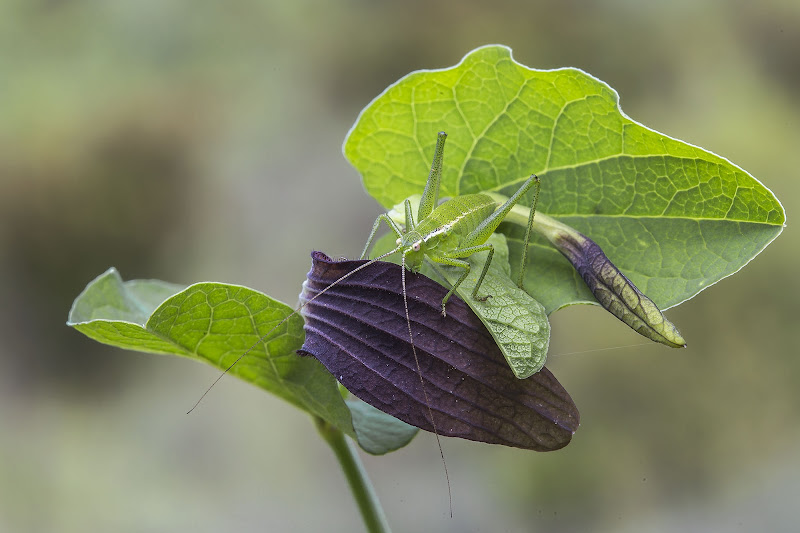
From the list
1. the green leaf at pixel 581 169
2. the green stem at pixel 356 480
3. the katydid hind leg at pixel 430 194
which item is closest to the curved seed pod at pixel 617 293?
the green leaf at pixel 581 169

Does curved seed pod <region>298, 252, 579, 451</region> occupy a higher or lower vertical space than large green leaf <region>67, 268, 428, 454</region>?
higher

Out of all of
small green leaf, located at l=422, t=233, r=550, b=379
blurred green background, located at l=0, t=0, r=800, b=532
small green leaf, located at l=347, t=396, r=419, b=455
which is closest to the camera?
small green leaf, located at l=422, t=233, r=550, b=379

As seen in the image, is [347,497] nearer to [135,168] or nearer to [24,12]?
[135,168]

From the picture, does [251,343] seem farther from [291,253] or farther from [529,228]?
[291,253]

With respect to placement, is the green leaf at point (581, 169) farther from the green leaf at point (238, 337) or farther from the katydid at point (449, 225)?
the green leaf at point (238, 337)

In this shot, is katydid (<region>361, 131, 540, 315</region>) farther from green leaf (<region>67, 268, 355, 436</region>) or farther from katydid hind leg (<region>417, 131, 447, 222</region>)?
green leaf (<region>67, 268, 355, 436</region>)

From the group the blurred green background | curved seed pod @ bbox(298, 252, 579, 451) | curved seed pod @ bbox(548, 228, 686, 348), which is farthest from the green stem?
the blurred green background

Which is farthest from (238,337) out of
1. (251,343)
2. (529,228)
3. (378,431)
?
(529,228)
